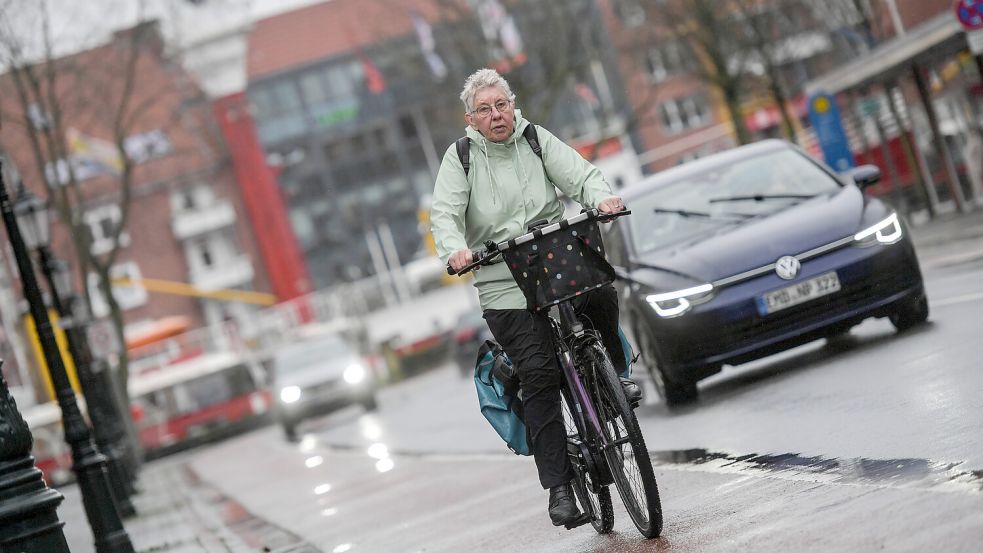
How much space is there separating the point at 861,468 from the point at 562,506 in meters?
1.38

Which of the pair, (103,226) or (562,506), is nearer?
(562,506)

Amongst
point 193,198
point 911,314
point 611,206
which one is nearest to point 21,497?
point 611,206

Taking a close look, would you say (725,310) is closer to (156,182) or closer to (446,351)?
(446,351)

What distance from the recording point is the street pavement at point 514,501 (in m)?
5.84

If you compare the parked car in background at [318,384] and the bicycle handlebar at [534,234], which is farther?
the parked car in background at [318,384]

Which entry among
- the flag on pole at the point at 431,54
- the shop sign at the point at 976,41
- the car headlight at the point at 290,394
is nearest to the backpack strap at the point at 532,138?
the shop sign at the point at 976,41

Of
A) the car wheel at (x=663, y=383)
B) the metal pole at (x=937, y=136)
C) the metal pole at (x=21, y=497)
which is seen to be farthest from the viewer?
the metal pole at (x=937, y=136)

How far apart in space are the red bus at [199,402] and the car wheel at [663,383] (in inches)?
1440

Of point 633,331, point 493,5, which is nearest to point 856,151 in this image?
point 493,5

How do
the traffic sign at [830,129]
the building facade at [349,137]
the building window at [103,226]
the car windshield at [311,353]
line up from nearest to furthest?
the traffic sign at [830,129] → the car windshield at [311,353] → the building window at [103,226] → the building facade at [349,137]

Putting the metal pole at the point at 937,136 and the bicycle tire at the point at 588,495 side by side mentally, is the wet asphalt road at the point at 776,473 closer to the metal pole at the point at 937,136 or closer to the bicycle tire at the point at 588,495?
the bicycle tire at the point at 588,495

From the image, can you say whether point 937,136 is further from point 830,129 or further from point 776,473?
point 776,473

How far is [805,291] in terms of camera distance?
35.9 feet

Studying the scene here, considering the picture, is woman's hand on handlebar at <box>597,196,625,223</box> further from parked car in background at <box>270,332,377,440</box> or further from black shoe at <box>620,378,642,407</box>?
parked car in background at <box>270,332,377,440</box>
